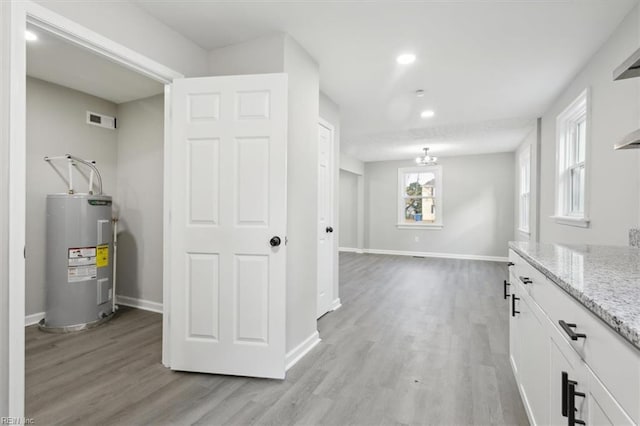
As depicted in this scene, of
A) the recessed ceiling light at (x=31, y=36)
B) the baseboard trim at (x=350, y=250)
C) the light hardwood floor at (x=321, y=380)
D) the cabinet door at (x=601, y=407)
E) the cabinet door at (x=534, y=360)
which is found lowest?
the light hardwood floor at (x=321, y=380)

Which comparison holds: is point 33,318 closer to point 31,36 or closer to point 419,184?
point 31,36

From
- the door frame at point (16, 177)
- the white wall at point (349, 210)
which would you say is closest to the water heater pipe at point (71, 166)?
the door frame at point (16, 177)

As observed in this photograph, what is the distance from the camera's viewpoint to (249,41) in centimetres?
247

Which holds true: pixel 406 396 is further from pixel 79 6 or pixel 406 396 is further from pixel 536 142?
pixel 536 142

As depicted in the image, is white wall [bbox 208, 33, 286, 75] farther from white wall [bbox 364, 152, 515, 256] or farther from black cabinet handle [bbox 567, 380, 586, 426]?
white wall [bbox 364, 152, 515, 256]

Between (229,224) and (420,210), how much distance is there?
22.0ft

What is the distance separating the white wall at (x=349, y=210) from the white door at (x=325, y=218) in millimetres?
5201

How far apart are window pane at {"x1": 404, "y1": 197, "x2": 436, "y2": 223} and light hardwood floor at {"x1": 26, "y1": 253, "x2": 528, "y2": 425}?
4629 mm

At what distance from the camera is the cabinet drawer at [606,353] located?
608 mm

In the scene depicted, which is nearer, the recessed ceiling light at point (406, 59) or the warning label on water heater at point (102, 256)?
the recessed ceiling light at point (406, 59)

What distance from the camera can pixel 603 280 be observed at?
0.98 m

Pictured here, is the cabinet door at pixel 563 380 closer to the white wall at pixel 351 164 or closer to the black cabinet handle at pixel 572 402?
the black cabinet handle at pixel 572 402

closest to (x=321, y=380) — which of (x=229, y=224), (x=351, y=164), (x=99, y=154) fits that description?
(x=229, y=224)

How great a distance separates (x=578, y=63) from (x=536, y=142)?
2008 mm
